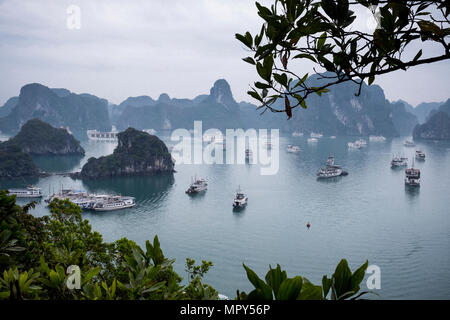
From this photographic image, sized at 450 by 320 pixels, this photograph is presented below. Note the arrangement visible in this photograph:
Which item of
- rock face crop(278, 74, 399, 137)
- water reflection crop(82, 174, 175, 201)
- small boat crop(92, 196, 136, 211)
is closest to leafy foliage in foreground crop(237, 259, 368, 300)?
small boat crop(92, 196, 136, 211)

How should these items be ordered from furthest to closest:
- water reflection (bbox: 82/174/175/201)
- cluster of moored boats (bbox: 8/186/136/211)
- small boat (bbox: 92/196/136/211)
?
water reflection (bbox: 82/174/175/201) < cluster of moored boats (bbox: 8/186/136/211) < small boat (bbox: 92/196/136/211)

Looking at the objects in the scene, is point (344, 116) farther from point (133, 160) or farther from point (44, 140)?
point (44, 140)

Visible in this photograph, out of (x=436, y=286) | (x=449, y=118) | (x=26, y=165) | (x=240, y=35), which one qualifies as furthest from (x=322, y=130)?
(x=240, y=35)

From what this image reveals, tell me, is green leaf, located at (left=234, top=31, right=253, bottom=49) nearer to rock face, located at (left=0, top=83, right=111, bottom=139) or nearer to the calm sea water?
the calm sea water

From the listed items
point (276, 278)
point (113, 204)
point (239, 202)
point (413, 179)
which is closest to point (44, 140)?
point (113, 204)
